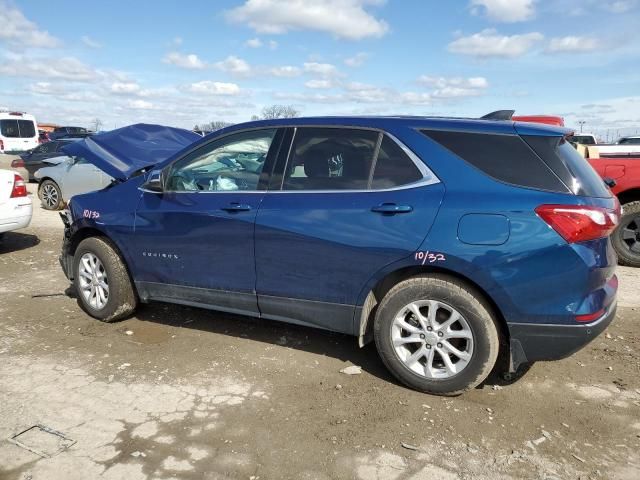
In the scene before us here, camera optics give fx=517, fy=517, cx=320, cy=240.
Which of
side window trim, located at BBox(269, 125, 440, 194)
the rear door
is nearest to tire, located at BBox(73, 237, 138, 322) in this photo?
the rear door

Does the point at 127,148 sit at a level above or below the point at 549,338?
above

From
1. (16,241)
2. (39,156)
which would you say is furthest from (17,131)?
(16,241)

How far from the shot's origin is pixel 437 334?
3.28 metres

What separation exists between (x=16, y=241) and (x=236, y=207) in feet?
20.9

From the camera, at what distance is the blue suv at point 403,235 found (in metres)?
3.00

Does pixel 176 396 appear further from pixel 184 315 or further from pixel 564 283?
pixel 564 283

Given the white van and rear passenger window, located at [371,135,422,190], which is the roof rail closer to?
rear passenger window, located at [371,135,422,190]

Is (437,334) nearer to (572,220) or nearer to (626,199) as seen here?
(572,220)

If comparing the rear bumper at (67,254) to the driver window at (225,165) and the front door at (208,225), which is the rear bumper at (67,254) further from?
the driver window at (225,165)

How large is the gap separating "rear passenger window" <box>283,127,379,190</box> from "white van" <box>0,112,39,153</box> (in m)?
18.5

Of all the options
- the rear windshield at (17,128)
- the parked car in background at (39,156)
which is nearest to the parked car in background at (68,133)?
the rear windshield at (17,128)

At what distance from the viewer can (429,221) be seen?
3176 mm

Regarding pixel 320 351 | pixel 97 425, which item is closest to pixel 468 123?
pixel 320 351

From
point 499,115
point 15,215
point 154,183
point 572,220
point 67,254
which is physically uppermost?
point 499,115
